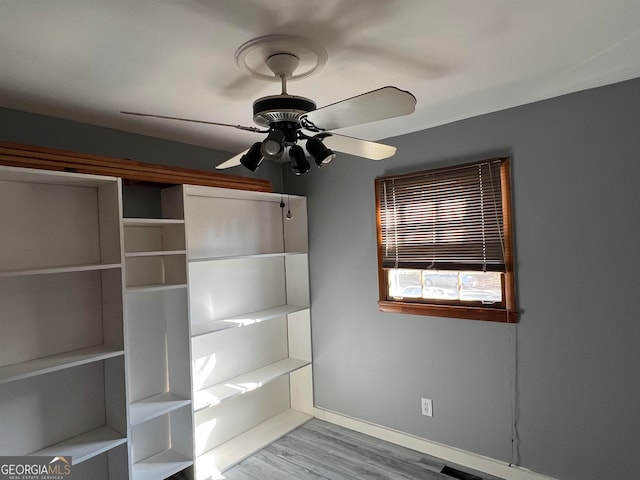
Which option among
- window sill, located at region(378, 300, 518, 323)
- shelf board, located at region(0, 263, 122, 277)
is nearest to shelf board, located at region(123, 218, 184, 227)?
shelf board, located at region(0, 263, 122, 277)

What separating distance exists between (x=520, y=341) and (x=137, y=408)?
2440mm

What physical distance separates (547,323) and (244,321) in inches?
80.4

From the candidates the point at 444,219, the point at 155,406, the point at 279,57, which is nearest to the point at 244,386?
the point at 155,406

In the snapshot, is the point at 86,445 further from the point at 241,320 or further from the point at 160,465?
the point at 241,320

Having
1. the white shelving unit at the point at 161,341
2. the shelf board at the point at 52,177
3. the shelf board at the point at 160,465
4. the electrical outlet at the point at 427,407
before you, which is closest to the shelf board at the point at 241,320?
the white shelving unit at the point at 161,341

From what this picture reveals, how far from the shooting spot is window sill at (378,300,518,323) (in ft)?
7.83

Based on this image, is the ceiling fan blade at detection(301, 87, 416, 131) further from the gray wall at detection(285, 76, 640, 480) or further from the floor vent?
the floor vent

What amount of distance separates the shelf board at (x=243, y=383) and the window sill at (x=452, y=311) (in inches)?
40.4

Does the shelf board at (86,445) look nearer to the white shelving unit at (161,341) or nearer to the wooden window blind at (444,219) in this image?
the white shelving unit at (161,341)

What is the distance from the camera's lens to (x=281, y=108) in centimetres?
139

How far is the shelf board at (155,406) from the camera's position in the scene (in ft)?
7.20

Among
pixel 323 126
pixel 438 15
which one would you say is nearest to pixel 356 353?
pixel 323 126

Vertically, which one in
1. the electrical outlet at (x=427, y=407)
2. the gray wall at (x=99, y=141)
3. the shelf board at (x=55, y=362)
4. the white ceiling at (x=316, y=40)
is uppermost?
the white ceiling at (x=316, y=40)

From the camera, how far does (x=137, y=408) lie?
2.32m
